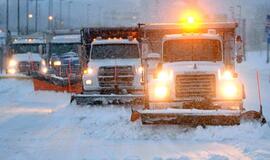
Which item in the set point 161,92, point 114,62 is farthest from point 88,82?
point 161,92

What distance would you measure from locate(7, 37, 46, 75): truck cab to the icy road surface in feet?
53.0

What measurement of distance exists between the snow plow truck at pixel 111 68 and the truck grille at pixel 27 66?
12.3 m

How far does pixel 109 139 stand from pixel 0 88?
1717cm

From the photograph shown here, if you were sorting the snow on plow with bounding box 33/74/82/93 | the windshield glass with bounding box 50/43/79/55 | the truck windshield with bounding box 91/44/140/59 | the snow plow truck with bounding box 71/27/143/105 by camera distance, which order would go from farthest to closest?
1. the windshield glass with bounding box 50/43/79/55
2. the snow on plow with bounding box 33/74/82/93
3. the truck windshield with bounding box 91/44/140/59
4. the snow plow truck with bounding box 71/27/143/105

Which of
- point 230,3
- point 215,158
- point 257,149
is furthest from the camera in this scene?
point 230,3

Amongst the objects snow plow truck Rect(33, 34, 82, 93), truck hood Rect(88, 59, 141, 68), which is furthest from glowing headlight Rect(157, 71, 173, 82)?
snow plow truck Rect(33, 34, 82, 93)

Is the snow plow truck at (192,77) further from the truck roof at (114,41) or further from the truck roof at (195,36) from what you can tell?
the truck roof at (114,41)

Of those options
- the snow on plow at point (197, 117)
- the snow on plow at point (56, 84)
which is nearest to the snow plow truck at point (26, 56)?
the snow on plow at point (56, 84)

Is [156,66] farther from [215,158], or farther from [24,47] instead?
[24,47]

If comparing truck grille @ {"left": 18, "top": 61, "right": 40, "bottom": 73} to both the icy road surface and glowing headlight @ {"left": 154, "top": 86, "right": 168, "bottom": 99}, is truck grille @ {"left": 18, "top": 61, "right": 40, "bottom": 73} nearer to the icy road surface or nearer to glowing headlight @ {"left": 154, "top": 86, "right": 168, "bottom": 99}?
the icy road surface

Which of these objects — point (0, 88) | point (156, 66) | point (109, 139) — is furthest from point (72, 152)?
point (0, 88)

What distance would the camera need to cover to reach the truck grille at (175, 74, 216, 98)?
47.1ft

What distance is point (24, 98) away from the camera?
24797 millimetres

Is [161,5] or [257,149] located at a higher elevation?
[161,5]
